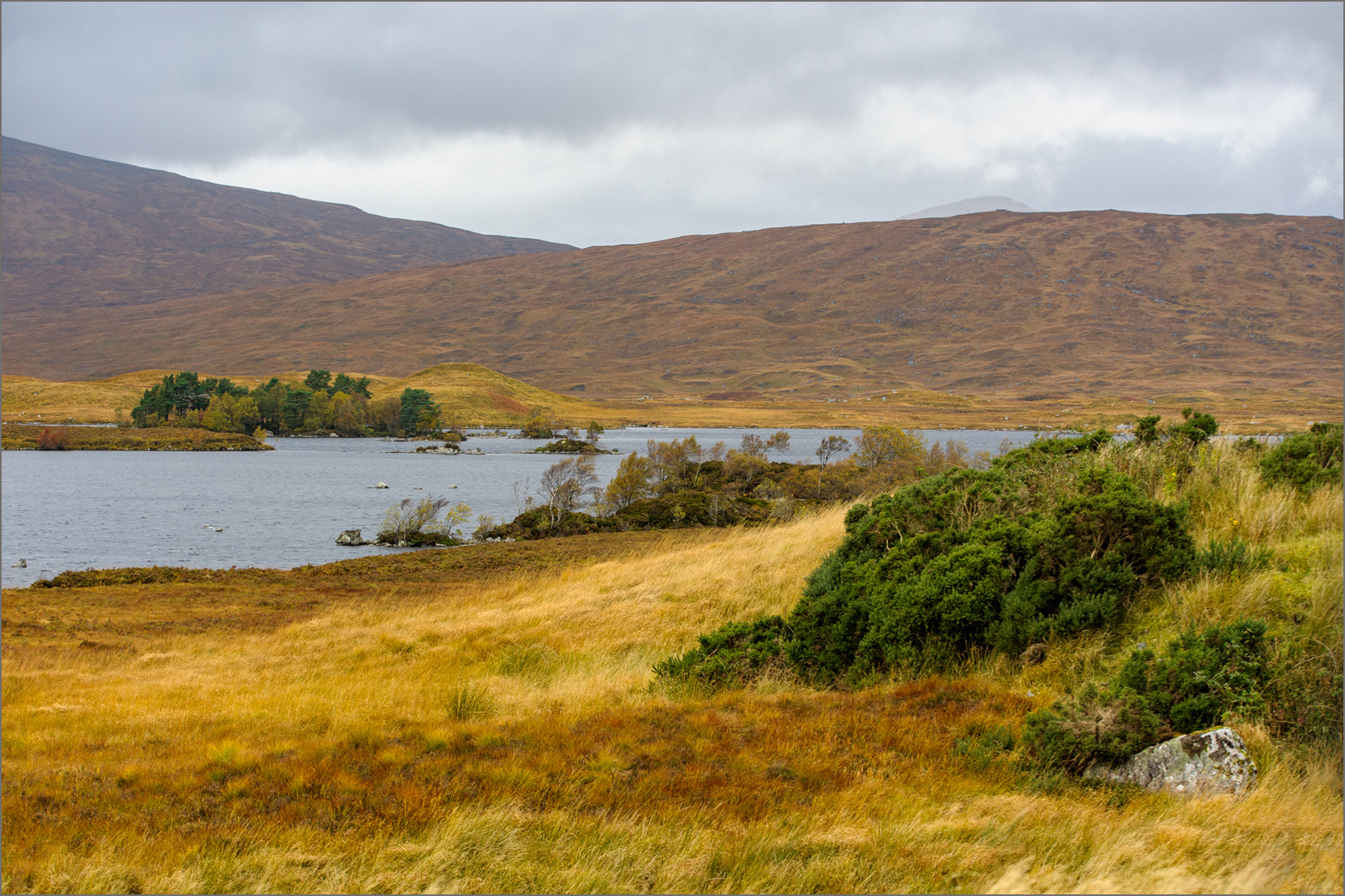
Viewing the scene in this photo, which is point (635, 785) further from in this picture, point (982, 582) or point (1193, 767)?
point (982, 582)

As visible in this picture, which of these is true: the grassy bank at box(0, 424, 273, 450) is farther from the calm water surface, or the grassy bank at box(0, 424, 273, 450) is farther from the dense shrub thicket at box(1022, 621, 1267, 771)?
the dense shrub thicket at box(1022, 621, 1267, 771)

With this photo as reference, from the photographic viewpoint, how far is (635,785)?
6.62m

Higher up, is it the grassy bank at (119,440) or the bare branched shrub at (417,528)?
the grassy bank at (119,440)

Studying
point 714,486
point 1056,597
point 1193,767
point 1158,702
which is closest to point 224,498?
point 714,486

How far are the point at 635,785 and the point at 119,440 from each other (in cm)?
11343

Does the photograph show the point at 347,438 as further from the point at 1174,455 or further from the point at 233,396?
the point at 1174,455

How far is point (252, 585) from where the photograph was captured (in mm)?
24344

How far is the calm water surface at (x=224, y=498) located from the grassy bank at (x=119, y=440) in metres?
2.88

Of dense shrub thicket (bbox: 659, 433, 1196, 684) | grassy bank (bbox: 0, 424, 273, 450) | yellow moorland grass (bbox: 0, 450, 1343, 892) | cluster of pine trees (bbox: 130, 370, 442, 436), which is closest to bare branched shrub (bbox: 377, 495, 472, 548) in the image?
yellow moorland grass (bbox: 0, 450, 1343, 892)

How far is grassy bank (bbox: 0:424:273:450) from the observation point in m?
95.2

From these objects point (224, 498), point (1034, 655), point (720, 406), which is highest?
point (720, 406)

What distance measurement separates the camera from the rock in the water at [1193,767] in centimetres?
593

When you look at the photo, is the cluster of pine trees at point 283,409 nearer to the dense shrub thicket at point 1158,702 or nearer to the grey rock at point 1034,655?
the grey rock at point 1034,655

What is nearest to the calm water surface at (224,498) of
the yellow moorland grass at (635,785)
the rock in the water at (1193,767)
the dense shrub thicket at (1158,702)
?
the yellow moorland grass at (635,785)
